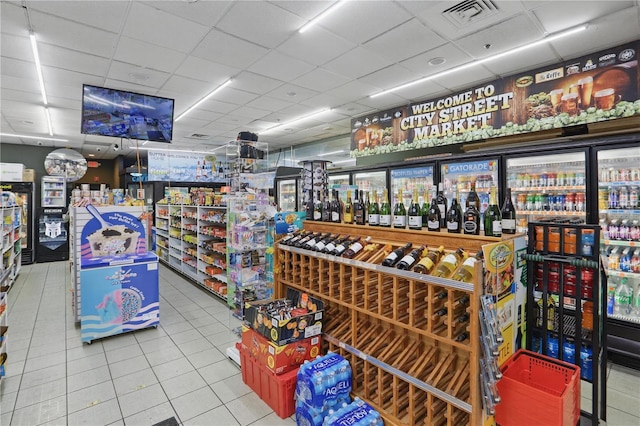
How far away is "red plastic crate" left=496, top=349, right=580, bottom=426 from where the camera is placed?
5.63ft

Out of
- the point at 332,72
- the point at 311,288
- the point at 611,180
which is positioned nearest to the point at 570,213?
the point at 611,180

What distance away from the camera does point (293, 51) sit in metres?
4.26

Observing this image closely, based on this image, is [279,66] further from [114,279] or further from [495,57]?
[114,279]

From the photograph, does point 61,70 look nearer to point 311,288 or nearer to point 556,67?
point 311,288

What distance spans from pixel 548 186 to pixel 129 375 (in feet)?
16.9

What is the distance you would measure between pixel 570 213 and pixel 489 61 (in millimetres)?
2344

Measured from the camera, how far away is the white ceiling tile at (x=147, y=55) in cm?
404

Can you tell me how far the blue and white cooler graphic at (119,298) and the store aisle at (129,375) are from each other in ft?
0.59

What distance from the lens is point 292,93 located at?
589 centimetres

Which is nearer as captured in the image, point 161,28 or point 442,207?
point 442,207

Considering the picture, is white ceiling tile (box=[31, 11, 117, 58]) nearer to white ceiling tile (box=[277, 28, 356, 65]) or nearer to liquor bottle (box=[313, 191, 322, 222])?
white ceiling tile (box=[277, 28, 356, 65])

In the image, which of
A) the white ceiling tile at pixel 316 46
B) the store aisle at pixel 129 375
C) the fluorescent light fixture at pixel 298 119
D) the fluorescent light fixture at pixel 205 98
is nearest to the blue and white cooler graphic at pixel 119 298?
the store aisle at pixel 129 375

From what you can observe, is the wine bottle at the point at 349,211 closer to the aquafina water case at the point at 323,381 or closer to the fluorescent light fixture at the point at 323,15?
the aquafina water case at the point at 323,381

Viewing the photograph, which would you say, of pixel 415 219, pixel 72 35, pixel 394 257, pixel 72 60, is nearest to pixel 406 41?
pixel 415 219
